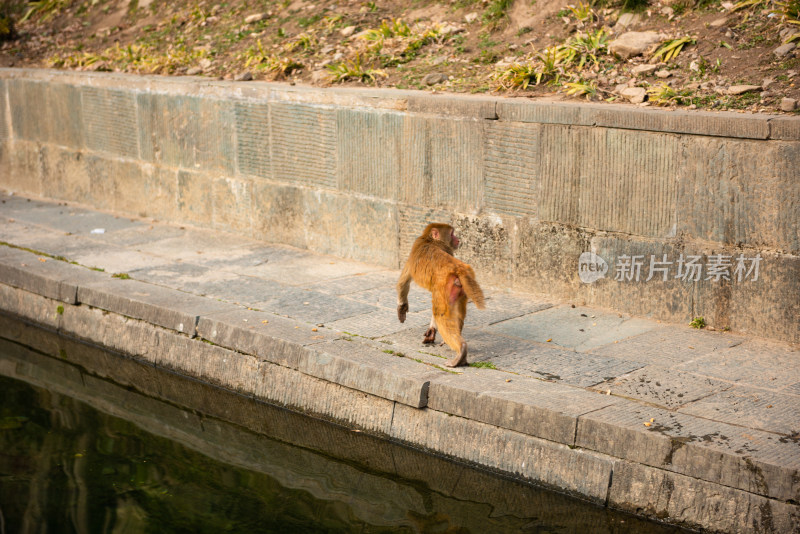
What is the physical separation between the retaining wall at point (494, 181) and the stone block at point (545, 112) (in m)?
0.01

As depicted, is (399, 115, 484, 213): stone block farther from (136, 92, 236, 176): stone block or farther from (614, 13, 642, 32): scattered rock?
(136, 92, 236, 176): stone block

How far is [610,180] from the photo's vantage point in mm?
6586

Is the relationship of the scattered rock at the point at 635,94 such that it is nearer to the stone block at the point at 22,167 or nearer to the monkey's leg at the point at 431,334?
the monkey's leg at the point at 431,334

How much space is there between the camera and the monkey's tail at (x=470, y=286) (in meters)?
5.29

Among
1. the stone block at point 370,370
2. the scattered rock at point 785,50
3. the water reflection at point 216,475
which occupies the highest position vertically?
the scattered rock at point 785,50

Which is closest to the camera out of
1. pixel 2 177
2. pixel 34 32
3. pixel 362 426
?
pixel 362 426

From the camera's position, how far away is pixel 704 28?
25.2 ft

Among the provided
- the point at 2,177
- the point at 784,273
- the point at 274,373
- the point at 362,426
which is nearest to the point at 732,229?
the point at 784,273

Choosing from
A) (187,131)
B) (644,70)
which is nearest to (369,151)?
(644,70)

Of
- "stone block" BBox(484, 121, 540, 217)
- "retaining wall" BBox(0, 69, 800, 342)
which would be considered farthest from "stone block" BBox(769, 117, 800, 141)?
"stone block" BBox(484, 121, 540, 217)

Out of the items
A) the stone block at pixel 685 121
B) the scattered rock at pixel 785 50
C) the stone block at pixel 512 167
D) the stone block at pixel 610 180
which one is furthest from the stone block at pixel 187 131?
the scattered rock at pixel 785 50

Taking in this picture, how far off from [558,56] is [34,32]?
911 centimetres

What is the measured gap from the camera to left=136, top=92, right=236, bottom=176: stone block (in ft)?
30.3

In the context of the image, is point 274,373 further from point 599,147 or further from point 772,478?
point 772,478
